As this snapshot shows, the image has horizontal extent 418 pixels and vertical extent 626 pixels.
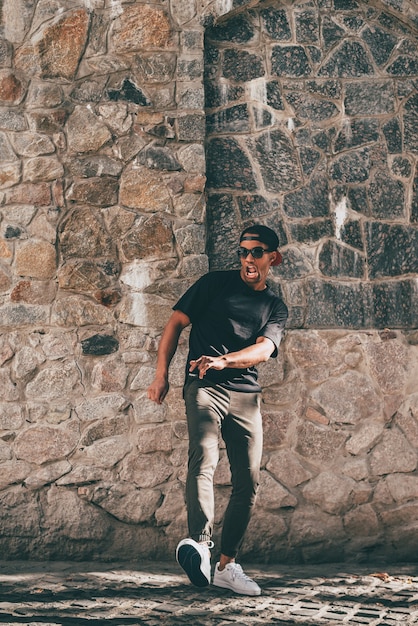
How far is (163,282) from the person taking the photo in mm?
5531

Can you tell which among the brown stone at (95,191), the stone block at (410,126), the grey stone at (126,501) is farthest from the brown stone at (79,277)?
the stone block at (410,126)

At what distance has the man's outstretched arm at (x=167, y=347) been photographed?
16.3ft

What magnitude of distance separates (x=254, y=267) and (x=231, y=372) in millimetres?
641

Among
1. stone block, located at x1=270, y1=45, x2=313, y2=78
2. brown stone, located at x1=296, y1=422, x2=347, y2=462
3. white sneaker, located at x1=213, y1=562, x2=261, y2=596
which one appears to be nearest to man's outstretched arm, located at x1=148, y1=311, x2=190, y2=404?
white sneaker, located at x1=213, y1=562, x2=261, y2=596

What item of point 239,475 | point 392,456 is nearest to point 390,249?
point 392,456

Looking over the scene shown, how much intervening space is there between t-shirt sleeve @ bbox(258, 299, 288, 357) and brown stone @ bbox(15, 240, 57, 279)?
4.89 feet

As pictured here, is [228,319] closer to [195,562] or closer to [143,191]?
[143,191]

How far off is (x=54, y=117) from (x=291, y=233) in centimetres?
176

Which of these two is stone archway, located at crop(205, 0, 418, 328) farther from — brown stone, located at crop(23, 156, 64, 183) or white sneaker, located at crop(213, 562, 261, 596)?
white sneaker, located at crop(213, 562, 261, 596)

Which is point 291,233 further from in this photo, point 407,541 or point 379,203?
point 407,541

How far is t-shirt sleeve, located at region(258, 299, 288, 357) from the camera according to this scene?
4.95m

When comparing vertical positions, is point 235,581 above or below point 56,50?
below

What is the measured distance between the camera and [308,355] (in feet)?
18.6

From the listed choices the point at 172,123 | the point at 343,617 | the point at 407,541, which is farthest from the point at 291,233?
the point at 343,617
